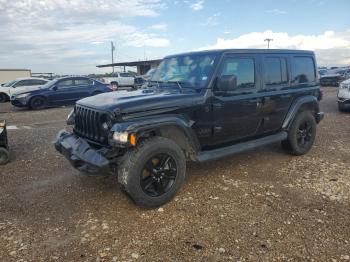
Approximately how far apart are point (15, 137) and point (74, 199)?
487 cm

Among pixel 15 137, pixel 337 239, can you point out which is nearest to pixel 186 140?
pixel 337 239

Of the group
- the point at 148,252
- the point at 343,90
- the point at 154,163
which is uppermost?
the point at 343,90

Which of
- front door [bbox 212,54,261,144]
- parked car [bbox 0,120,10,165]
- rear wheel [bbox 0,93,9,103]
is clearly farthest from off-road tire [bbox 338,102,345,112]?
rear wheel [bbox 0,93,9,103]

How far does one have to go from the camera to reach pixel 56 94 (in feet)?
49.8

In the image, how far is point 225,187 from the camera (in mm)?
4789

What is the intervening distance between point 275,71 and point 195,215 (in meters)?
3.02

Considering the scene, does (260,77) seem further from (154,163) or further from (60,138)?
(60,138)

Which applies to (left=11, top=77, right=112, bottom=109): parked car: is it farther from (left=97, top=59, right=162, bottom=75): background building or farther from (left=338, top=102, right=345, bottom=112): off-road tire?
(left=97, top=59, right=162, bottom=75): background building

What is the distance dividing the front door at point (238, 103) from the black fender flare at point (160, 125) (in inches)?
19.0

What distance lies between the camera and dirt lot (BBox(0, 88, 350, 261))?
10.6 feet

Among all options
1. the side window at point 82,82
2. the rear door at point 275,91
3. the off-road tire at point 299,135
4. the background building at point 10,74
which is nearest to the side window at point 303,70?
the rear door at point 275,91

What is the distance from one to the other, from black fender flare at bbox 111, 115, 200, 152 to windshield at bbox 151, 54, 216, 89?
2.22 ft

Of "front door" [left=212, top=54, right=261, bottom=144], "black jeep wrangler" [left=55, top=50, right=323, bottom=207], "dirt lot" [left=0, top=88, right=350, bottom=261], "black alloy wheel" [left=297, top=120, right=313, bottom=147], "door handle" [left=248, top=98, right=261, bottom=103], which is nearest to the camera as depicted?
"dirt lot" [left=0, top=88, right=350, bottom=261]

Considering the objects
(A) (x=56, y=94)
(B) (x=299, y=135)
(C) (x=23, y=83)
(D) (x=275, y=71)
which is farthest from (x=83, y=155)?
(C) (x=23, y=83)
